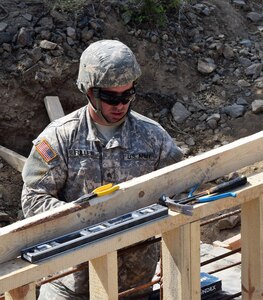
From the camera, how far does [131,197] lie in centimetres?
271

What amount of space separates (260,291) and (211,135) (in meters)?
6.46

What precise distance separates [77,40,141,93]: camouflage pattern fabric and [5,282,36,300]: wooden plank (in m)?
1.73

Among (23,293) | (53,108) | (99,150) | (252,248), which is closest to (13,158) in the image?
(53,108)

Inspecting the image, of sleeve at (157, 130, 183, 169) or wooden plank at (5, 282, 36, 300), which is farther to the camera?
sleeve at (157, 130, 183, 169)

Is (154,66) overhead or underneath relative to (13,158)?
overhead

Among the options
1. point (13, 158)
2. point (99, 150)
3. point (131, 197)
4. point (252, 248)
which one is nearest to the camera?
point (131, 197)

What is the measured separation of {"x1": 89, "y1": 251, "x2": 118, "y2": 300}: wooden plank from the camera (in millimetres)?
2510

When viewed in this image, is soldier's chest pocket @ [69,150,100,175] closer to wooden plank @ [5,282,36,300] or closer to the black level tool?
the black level tool

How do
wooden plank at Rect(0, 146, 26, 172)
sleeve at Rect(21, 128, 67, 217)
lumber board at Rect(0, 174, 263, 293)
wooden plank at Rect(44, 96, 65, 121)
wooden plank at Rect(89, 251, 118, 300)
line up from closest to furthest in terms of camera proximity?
lumber board at Rect(0, 174, 263, 293) → wooden plank at Rect(89, 251, 118, 300) → sleeve at Rect(21, 128, 67, 217) → wooden plank at Rect(0, 146, 26, 172) → wooden plank at Rect(44, 96, 65, 121)

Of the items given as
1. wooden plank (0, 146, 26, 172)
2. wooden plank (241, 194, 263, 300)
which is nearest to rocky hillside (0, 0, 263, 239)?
wooden plank (0, 146, 26, 172)

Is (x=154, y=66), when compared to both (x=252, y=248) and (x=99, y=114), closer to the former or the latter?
(x=99, y=114)

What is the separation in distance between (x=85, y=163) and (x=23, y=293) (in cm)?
164

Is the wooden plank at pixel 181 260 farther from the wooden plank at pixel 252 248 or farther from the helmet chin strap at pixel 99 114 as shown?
the helmet chin strap at pixel 99 114

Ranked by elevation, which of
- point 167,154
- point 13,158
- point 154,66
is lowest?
point 13,158
